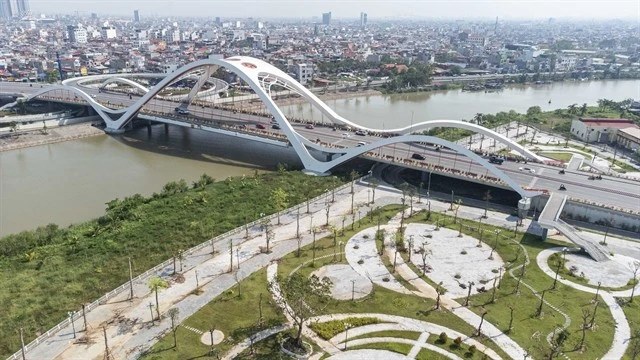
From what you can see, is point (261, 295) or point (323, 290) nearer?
point (323, 290)

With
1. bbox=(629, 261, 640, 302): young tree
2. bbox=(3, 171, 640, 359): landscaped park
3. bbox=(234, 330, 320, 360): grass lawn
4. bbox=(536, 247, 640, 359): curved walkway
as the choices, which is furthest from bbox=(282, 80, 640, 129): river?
bbox=(234, 330, 320, 360): grass lawn

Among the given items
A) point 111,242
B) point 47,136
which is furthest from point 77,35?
point 111,242

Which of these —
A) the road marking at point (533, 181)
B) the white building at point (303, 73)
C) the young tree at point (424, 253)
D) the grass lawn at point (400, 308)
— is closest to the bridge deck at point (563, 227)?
the road marking at point (533, 181)

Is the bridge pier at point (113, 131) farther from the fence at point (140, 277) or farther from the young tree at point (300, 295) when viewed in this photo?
the young tree at point (300, 295)

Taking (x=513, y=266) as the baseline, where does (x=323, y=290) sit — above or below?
above

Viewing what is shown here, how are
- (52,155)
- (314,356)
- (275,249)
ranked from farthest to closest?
(52,155) → (275,249) → (314,356)

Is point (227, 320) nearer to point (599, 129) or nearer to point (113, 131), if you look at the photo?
point (113, 131)

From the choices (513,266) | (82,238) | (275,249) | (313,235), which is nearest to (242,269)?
(275,249)

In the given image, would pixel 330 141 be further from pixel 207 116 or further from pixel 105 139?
pixel 105 139
